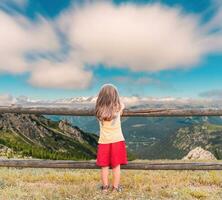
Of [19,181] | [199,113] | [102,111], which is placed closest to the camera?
[102,111]

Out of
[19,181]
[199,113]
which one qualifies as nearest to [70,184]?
[19,181]

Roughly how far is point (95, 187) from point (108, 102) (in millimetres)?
2646

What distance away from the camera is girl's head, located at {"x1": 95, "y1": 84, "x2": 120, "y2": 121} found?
34.2ft

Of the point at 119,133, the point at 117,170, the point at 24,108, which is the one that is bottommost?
the point at 117,170

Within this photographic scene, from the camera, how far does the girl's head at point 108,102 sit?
10.4m

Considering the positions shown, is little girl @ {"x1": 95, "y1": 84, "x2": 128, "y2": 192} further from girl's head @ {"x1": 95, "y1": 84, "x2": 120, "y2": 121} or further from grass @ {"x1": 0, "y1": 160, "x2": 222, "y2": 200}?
grass @ {"x1": 0, "y1": 160, "x2": 222, "y2": 200}

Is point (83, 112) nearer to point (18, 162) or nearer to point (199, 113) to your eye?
point (18, 162)

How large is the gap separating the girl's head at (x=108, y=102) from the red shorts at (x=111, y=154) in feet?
2.44

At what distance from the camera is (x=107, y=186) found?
35.5 feet

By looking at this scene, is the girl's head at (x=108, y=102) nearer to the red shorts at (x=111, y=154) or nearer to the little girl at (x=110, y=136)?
the little girl at (x=110, y=136)

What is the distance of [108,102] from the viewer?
10.5m

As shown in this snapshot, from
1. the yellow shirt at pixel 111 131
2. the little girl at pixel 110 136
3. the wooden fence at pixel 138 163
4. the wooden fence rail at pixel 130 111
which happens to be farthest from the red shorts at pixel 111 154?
the wooden fence rail at pixel 130 111

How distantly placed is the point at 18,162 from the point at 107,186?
304 cm

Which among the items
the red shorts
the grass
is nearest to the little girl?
the red shorts
